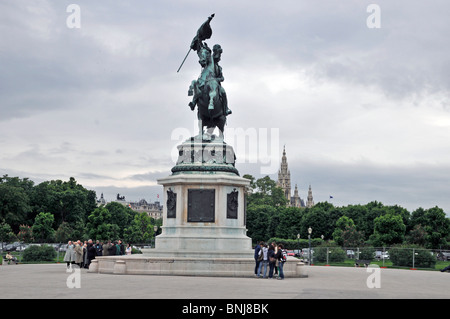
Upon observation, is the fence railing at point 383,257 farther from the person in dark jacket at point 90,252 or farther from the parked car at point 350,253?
the person in dark jacket at point 90,252

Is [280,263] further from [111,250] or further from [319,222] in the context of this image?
[319,222]

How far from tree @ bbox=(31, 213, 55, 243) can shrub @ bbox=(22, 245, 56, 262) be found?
155 ft

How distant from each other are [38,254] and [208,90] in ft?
66.3

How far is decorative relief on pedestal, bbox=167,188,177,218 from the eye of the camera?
26.9m

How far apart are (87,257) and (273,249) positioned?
1224 cm

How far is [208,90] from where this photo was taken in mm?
29578

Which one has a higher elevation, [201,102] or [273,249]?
[201,102]

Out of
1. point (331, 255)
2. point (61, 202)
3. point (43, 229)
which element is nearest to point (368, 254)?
point (331, 255)

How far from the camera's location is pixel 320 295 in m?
16.9

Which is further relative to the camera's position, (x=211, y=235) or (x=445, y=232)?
(x=445, y=232)

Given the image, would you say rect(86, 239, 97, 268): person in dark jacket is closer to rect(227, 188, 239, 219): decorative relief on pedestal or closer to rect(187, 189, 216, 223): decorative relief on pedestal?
rect(187, 189, 216, 223): decorative relief on pedestal

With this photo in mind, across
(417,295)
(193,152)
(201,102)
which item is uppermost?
(201,102)
